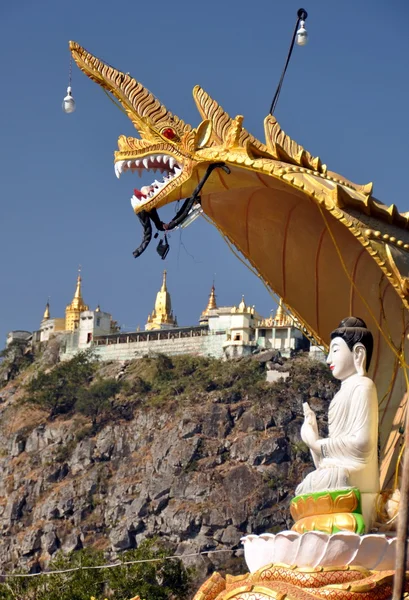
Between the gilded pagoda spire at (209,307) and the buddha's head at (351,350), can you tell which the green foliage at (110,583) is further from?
the gilded pagoda spire at (209,307)

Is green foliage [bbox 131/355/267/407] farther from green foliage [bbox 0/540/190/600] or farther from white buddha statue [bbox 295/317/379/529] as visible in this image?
white buddha statue [bbox 295/317/379/529]

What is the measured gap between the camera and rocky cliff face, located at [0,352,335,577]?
2463 inches

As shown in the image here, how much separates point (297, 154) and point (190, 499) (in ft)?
173

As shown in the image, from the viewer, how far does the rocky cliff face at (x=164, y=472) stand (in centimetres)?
6256

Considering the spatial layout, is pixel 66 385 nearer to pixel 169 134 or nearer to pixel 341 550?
pixel 169 134

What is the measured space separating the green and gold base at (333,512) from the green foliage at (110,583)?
19.3m

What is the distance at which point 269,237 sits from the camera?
13922mm

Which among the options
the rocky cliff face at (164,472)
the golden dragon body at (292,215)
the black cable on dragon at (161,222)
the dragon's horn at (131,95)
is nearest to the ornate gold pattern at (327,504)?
the golden dragon body at (292,215)

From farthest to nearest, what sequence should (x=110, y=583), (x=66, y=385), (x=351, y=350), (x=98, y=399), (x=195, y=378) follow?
(x=66, y=385) < (x=98, y=399) < (x=195, y=378) < (x=110, y=583) < (x=351, y=350)

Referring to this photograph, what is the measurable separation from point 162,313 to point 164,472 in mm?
13702

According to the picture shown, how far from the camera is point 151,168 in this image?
1354cm

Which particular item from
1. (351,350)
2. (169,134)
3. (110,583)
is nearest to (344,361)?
(351,350)

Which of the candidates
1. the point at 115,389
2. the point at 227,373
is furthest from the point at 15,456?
the point at 227,373

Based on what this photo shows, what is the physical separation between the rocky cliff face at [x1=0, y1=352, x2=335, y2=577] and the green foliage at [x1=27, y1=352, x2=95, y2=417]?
111 cm
